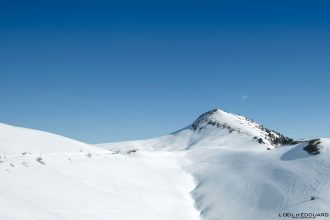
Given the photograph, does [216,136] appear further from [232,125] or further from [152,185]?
[152,185]

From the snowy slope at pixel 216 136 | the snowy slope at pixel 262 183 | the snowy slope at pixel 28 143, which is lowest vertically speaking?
the snowy slope at pixel 262 183

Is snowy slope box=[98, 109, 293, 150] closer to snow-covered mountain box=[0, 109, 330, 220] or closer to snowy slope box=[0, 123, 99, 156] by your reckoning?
snow-covered mountain box=[0, 109, 330, 220]

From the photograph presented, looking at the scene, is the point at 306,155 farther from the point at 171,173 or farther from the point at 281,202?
the point at 171,173

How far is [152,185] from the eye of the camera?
26891 mm

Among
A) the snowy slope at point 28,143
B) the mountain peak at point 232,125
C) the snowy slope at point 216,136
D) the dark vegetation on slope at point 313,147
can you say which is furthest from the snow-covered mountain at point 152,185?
the mountain peak at point 232,125

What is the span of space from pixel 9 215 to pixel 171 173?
2515cm

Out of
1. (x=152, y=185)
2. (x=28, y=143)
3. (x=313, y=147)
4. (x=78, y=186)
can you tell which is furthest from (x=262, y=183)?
(x=28, y=143)

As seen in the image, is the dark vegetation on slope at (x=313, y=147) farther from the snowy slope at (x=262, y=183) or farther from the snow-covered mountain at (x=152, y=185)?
the snowy slope at (x=262, y=183)

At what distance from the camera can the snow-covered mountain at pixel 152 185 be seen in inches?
612

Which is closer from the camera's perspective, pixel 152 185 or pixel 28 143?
pixel 152 185

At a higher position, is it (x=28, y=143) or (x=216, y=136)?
(x=216, y=136)

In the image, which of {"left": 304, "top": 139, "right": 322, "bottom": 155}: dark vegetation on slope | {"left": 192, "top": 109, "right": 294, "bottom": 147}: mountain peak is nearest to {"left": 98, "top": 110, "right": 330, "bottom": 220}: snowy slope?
{"left": 304, "top": 139, "right": 322, "bottom": 155}: dark vegetation on slope

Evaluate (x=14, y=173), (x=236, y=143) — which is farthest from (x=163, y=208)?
(x=236, y=143)

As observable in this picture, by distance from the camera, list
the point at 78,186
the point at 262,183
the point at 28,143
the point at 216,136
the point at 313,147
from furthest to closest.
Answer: the point at 216,136, the point at 28,143, the point at 313,147, the point at 262,183, the point at 78,186
